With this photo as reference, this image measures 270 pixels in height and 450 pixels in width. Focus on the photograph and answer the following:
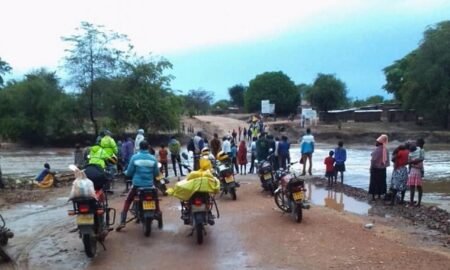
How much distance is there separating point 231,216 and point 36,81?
50310mm

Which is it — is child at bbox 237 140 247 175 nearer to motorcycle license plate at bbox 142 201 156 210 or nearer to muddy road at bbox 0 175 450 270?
muddy road at bbox 0 175 450 270

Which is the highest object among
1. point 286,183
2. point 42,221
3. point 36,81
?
point 36,81

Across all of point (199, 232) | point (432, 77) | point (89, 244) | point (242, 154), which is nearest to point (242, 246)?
point (199, 232)

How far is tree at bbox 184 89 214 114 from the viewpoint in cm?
9611

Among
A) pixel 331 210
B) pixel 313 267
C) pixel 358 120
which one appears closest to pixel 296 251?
pixel 313 267

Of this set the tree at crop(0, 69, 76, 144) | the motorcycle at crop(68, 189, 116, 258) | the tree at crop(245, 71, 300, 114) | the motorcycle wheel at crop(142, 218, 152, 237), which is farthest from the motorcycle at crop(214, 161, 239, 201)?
the tree at crop(245, 71, 300, 114)

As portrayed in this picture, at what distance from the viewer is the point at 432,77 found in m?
56.4

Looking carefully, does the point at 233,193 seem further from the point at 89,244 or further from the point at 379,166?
the point at 89,244

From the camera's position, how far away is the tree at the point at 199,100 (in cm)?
9611

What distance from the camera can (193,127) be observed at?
63562 mm

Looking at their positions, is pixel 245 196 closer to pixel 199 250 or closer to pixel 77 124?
pixel 199 250

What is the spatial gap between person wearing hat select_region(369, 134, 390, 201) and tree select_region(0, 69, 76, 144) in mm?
43438

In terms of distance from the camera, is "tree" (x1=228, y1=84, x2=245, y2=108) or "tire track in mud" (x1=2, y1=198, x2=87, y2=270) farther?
"tree" (x1=228, y1=84, x2=245, y2=108)

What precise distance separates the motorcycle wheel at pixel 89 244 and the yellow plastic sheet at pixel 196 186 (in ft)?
5.58
